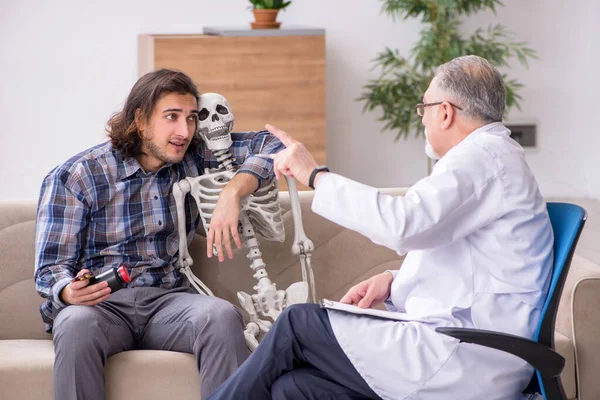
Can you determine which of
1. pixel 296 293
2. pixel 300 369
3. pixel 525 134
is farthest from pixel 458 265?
pixel 525 134

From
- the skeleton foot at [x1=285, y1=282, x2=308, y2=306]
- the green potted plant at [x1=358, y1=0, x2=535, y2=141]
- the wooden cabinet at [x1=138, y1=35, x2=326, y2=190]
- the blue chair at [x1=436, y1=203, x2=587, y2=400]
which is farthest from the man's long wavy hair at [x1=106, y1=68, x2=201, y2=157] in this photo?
the green potted plant at [x1=358, y1=0, x2=535, y2=141]

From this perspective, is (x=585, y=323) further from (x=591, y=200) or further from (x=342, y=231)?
(x=591, y=200)

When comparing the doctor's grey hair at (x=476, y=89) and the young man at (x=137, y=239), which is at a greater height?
the doctor's grey hair at (x=476, y=89)

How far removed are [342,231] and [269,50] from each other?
2.81 metres

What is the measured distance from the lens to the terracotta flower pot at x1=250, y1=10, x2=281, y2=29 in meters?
5.55

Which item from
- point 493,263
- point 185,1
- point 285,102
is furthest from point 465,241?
point 185,1

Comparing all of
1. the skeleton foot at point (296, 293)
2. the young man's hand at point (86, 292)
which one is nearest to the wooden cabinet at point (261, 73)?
the skeleton foot at point (296, 293)

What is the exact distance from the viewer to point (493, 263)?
188 cm

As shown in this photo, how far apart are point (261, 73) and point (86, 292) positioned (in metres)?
3.34

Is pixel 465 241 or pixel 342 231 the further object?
pixel 342 231

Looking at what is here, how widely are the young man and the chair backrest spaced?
864 millimetres

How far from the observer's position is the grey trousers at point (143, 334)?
2238 mm

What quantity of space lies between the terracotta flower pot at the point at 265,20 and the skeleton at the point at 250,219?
9.78 feet

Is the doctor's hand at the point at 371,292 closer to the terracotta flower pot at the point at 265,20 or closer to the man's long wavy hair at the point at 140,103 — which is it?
the man's long wavy hair at the point at 140,103
